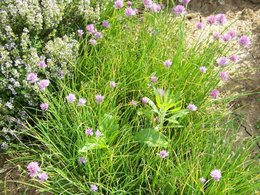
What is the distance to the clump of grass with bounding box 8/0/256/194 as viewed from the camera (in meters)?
2.44

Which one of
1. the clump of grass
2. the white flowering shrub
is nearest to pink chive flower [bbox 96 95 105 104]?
the clump of grass

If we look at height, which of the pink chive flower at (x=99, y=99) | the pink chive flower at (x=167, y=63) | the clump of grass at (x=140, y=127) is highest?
the pink chive flower at (x=167, y=63)

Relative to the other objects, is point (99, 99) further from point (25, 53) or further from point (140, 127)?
point (25, 53)

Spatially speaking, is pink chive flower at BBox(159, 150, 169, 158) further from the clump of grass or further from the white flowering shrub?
the white flowering shrub

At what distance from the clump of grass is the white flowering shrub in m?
0.12

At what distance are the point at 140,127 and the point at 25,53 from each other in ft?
2.94

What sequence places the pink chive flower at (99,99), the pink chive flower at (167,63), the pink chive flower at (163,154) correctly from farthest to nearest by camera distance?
the pink chive flower at (167,63), the pink chive flower at (99,99), the pink chive flower at (163,154)

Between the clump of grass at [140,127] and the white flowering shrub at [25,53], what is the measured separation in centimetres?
12

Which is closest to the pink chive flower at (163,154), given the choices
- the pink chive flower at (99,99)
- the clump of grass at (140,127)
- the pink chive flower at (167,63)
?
the clump of grass at (140,127)

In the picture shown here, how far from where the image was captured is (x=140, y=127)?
8.96 ft

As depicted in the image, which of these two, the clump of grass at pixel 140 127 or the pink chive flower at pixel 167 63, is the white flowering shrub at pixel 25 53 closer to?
the clump of grass at pixel 140 127

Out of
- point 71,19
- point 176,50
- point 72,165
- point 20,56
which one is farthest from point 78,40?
point 72,165

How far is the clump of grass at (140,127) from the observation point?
8.00 feet

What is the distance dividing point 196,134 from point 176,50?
0.69 metres
